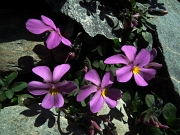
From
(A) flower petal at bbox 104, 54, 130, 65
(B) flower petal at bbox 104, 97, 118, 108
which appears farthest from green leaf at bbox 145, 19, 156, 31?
(B) flower petal at bbox 104, 97, 118, 108

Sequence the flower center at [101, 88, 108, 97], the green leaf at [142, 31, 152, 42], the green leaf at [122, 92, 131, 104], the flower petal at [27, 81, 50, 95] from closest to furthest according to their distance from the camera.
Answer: the flower petal at [27, 81, 50, 95] < the flower center at [101, 88, 108, 97] < the green leaf at [122, 92, 131, 104] < the green leaf at [142, 31, 152, 42]

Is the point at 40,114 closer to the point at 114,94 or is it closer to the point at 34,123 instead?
the point at 34,123

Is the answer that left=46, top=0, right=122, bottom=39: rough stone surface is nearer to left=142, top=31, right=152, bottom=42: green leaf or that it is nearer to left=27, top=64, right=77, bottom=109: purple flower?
left=142, top=31, right=152, bottom=42: green leaf

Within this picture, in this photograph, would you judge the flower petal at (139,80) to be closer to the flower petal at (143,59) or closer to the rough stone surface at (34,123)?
the flower petal at (143,59)

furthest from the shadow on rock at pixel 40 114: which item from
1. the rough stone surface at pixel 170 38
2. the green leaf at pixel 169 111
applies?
the rough stone surface at pixel 170 38

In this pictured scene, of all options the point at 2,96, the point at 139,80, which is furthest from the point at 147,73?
the point at 2,96

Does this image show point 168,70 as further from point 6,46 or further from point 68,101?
point 6,46
